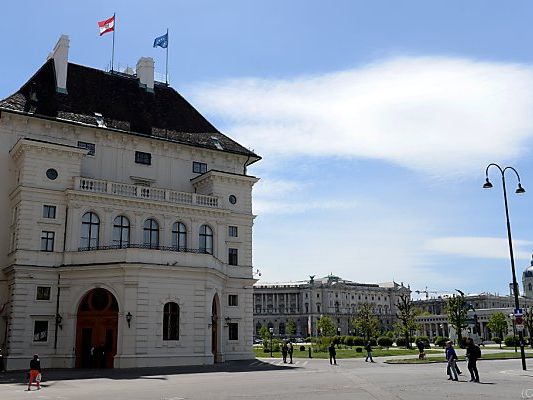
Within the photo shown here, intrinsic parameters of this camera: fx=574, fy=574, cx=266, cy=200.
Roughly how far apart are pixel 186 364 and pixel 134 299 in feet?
18.6

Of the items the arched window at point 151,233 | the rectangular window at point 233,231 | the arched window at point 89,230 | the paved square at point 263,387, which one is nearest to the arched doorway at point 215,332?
the arched window at point 151,233

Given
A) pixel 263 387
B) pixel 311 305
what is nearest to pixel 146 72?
pixel 263 387

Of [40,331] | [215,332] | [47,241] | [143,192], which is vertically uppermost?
[143,192]

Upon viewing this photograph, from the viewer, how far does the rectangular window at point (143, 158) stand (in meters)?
46.4

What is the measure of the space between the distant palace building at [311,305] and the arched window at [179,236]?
14460 cm

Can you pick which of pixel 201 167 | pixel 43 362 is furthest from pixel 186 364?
pixel 201 167

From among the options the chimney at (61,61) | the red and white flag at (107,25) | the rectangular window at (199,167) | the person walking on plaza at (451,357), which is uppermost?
the red and white flag at (107,25)

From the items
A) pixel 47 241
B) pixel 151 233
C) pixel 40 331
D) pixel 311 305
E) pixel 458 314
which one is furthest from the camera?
pixel 311 305

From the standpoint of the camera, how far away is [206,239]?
45.9m

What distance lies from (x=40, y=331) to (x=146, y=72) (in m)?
26.6

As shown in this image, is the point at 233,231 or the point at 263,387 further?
the point at 233,231

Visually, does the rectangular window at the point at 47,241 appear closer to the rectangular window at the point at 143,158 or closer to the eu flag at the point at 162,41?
the rectangular window at the point at 143,158

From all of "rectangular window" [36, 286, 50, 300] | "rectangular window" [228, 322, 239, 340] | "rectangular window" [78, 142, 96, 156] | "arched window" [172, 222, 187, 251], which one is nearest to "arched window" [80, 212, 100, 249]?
"rectangular window" [36, 286, 50, 300]

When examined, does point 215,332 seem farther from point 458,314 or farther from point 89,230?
point 458,314
